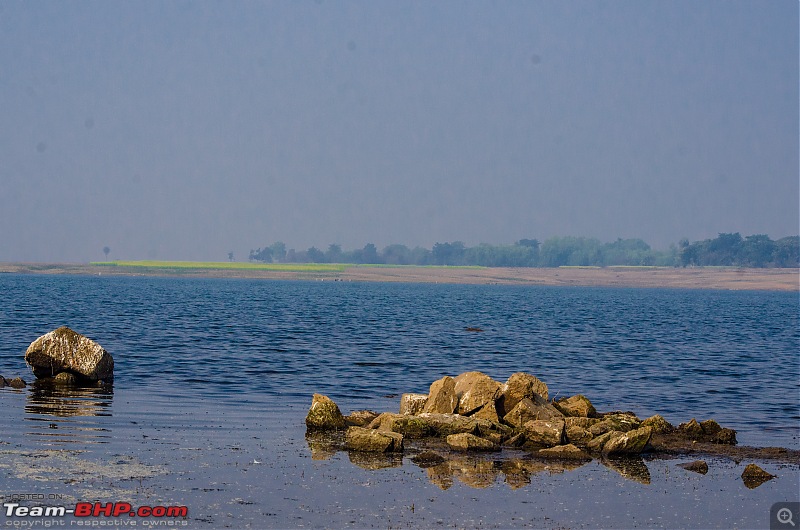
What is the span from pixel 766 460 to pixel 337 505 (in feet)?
45.0

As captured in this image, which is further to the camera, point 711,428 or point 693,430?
point 693,430

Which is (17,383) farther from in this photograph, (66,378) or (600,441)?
(600,441)

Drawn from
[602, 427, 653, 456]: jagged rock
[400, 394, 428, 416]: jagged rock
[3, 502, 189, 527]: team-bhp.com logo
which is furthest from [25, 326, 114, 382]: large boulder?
[602, 427, 653, 456]: jagged rock

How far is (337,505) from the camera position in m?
19.2

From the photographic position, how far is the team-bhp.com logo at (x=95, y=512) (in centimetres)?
1747

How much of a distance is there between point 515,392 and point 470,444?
4459mm

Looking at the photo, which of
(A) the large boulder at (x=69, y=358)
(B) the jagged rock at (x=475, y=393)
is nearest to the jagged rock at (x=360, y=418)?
(B) the jagged rock at (x=475, y=393)

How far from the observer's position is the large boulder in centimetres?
3722

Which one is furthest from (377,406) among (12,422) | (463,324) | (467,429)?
(463,324)

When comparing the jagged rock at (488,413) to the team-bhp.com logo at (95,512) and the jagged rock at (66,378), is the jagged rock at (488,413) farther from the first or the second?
the jagged rock at (66,378)

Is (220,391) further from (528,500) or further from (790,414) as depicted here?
(790,414)

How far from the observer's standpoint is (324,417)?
1141 inches

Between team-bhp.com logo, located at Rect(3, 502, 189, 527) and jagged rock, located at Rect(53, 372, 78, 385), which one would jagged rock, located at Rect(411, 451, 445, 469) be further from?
jagged rock, located at Rect(53, 372, 78, 385)

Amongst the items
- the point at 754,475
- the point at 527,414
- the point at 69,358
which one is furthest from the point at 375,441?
the point at 69,358
